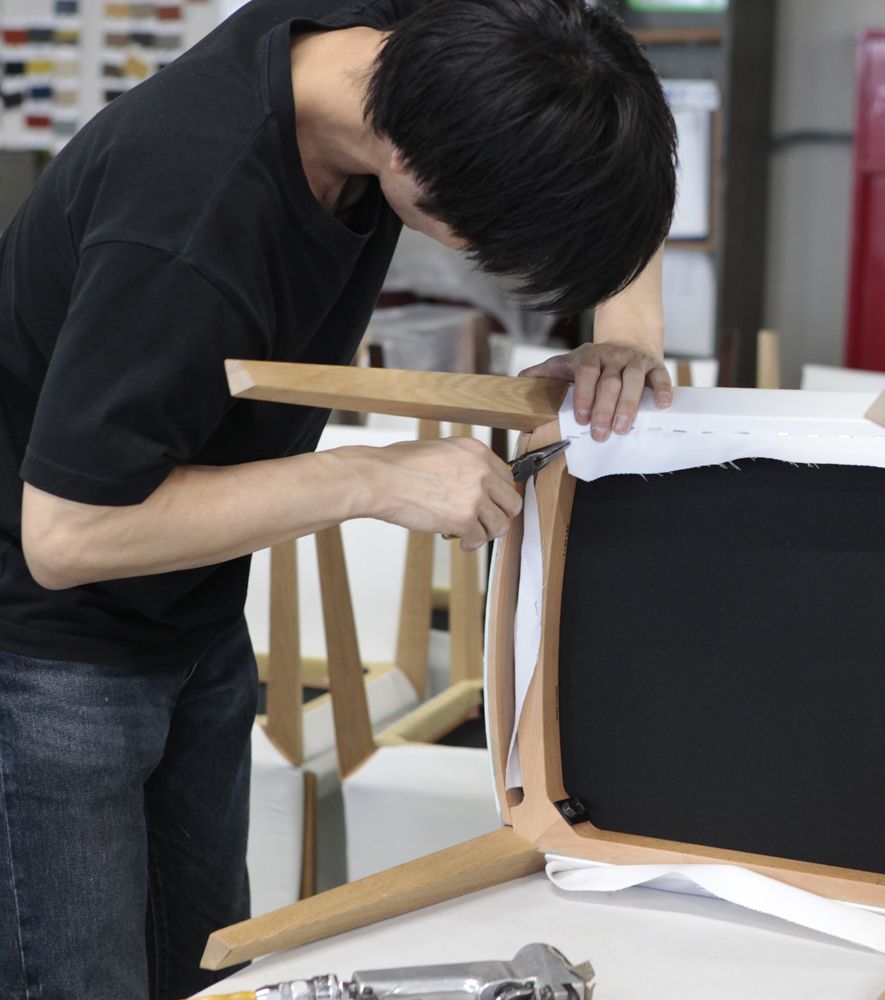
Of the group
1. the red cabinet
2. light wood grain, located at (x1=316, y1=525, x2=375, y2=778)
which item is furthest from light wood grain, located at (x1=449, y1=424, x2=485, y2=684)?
the red cabinet

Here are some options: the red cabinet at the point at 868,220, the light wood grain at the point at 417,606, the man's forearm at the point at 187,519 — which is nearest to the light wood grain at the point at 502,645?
the man's forearm at the point at 187,519

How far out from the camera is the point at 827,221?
3.87 meters

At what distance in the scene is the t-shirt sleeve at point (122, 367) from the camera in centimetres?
66

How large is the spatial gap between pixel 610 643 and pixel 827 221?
134 inches

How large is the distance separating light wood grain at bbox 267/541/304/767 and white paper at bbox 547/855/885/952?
66 centimetres

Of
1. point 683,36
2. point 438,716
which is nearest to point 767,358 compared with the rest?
point 438,716

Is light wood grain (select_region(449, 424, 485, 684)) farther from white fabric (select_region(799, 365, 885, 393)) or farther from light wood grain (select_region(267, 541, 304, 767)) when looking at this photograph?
white fabric (select_region(799, 365, 885, 393))

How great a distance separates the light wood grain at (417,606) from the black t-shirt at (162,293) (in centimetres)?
76

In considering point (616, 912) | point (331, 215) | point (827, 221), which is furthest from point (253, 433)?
point (827, 221)

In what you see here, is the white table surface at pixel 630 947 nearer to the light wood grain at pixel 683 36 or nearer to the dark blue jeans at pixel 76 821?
the dark blue jeans at pixel 76 821

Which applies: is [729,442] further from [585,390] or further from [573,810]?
[573,810]

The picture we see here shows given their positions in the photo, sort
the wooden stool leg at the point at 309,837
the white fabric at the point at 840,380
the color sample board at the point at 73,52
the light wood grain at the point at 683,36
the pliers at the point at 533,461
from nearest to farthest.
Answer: the pliers at the point at 533,461 < the wooden stool leg at the point at 309,837 < the white fabric at the point at 840,380 < the light wood grain at the point at 683,36 < the color sample board at the point at 73,52

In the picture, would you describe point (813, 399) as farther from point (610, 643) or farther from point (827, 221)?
point (827, 221)

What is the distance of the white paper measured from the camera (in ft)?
2.32
